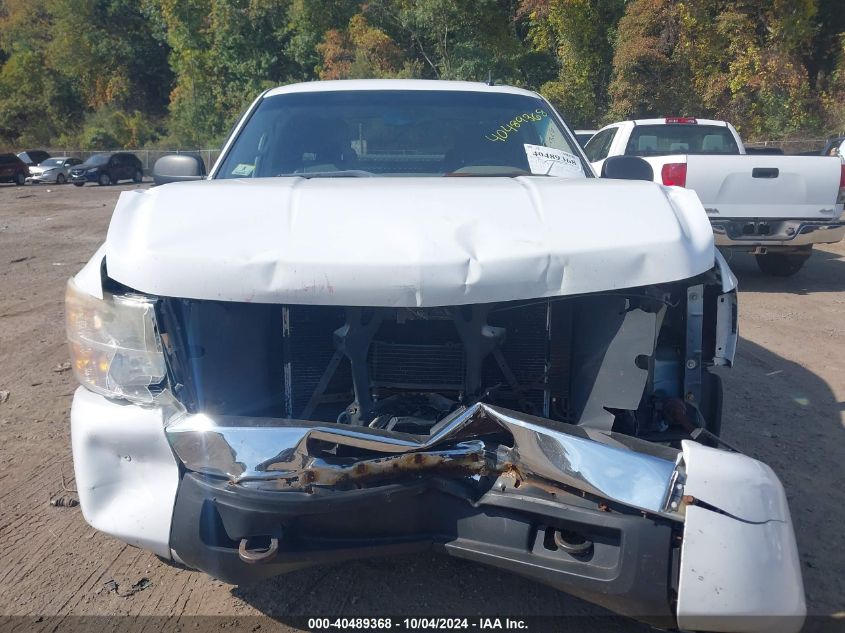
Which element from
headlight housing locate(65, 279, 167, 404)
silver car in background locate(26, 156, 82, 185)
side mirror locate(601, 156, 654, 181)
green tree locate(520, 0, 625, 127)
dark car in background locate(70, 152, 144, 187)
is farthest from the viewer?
silver car in background locate(26, 156, 82, 185)

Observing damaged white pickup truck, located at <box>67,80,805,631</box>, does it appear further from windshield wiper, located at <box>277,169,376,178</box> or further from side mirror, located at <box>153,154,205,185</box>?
side mirror, located at <box>153,154,205,185</box>

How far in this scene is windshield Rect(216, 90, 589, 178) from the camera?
12.1ft

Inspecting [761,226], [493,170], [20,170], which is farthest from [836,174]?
[20,170]

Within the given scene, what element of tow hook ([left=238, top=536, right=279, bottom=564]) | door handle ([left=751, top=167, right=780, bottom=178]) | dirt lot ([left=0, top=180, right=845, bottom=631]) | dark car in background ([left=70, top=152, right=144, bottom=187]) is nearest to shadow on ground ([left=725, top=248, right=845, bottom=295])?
door handle ([left=751, top=167, right=780, bottom=178])

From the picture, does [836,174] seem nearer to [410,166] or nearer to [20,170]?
[410,166]

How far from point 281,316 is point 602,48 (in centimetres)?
2625

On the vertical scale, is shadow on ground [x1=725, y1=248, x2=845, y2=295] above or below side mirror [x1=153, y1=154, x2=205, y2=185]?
below

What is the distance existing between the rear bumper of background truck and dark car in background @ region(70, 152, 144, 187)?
105 feet

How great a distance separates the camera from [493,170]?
3600 millimetres

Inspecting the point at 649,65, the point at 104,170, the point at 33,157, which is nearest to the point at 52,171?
the point at 104,170

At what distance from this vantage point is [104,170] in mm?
31422

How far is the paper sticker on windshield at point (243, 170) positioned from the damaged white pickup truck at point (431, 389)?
99cm

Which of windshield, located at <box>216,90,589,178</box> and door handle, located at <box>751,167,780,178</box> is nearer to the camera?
windshield, located at <box>216,90,589,178</box>

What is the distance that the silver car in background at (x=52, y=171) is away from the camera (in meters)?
31.9
